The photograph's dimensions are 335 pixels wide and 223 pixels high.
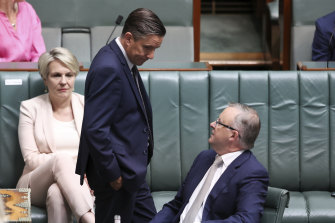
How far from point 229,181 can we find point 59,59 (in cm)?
126

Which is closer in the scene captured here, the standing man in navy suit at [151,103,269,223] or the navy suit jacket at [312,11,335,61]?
the standing man in navy suit at [151,103,269,223]

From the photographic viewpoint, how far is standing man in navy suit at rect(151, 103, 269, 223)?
2047mm

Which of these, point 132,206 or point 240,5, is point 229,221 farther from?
point 240,5

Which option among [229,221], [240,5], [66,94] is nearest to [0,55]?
[66,94]

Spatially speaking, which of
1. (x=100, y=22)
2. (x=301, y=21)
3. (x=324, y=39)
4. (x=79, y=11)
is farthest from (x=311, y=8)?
(x=79, y=11)

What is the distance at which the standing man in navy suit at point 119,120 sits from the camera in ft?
6.95

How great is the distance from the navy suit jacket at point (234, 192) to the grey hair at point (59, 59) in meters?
1.05

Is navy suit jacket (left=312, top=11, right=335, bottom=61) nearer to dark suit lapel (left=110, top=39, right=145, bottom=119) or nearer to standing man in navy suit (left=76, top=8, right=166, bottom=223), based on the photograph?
standing man in navy suit (left=76, top=8, right=166, bottom=223)

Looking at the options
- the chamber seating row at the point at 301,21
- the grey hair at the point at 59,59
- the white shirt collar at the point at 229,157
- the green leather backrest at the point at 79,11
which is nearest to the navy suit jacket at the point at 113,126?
the white shirt collar at the point at 229,157

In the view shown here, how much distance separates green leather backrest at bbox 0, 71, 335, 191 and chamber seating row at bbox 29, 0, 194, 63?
109 cm

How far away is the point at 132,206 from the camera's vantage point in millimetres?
2348

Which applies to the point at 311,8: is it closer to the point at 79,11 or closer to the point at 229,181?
the point at 79,11

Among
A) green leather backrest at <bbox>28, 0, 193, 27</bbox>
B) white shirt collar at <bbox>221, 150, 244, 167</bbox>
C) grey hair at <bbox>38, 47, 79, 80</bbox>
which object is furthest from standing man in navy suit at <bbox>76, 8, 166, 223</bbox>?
green leather backrest at <bbox>28, 0, 193, 27</bbox>

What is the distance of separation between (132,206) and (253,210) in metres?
0.51
